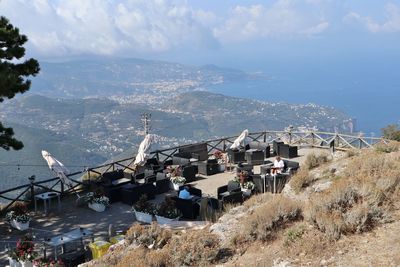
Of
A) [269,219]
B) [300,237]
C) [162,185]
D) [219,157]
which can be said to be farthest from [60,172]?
[300,237]

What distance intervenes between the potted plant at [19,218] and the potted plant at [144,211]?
289cm

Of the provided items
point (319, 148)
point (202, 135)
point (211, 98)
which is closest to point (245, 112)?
point (211, 98)

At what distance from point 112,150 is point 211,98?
257 feet

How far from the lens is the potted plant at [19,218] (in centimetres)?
1219

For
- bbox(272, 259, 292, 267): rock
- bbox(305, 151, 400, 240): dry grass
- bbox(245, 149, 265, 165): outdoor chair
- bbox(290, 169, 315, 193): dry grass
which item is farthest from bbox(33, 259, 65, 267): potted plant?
bbox(245, 149, 265, 165): outdoor chair

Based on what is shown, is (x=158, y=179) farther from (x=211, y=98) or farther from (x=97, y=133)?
(x=211, y=98)

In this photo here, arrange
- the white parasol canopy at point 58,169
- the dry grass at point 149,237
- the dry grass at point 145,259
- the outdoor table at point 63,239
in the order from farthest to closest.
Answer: the white parasol canopy at point 58,169 → the outdoor table at point 63,239 → the dry grass at point 149,237 → the dry grass at point 145,259

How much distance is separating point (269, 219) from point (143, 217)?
571cm

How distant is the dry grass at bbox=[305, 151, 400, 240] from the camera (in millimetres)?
6320

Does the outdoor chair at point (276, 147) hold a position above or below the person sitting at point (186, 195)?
above

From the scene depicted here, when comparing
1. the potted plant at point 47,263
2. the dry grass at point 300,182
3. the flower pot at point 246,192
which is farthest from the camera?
the flower pot at point 246,192

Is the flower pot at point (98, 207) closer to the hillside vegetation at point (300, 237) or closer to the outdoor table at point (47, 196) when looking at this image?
the outdoor table at point (47, 196)

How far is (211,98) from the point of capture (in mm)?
194000

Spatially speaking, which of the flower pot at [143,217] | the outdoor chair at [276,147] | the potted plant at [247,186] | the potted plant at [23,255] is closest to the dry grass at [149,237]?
the potted plant at [23,255]
